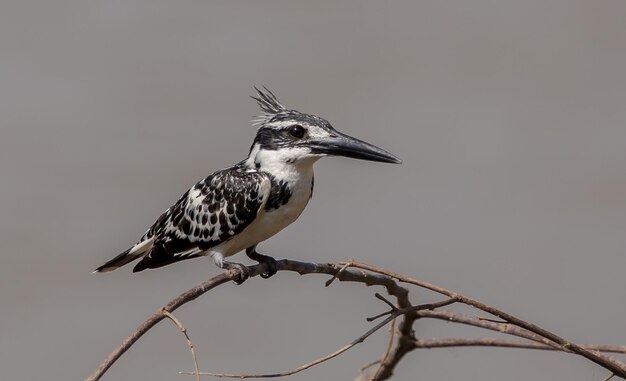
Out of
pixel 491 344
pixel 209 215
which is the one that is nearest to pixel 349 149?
pixel 209 215

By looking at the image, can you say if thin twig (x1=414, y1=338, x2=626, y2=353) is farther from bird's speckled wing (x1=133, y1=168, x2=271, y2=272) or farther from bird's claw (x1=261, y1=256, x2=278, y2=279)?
bird's speckled wing (x1=133, y1=168, x2=271, y2=272)

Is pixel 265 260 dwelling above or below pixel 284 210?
below

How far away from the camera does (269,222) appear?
2.08 metres

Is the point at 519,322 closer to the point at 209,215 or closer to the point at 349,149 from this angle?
the point at 349,149

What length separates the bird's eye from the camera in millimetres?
2008

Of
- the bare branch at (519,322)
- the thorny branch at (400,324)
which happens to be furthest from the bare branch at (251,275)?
the bare branch at (519,322)

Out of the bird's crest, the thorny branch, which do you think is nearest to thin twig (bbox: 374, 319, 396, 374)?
the thorny branch

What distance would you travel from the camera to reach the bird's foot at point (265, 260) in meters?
2.03

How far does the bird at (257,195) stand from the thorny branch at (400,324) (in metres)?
0.10

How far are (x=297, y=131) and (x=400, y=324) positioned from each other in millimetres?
422

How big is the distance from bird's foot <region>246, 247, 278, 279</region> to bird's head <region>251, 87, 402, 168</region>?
21 centimetres

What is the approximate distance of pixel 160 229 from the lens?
220 centimetres

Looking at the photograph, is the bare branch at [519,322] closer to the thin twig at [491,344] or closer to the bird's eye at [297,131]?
the thin twig at [491,344]

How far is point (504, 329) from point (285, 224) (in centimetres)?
63
